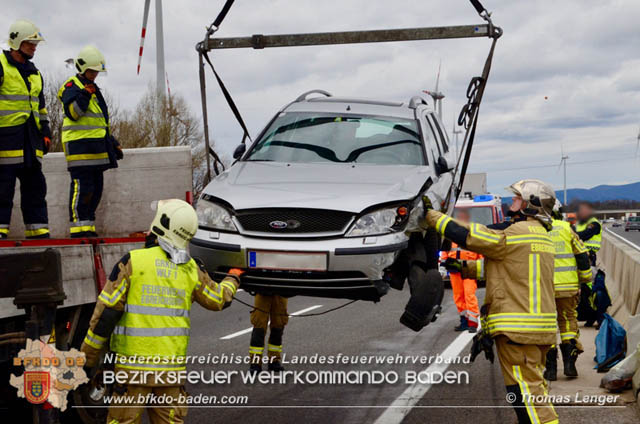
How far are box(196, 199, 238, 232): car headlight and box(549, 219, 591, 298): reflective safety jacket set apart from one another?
411 cm

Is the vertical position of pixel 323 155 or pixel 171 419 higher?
pixel 323 155

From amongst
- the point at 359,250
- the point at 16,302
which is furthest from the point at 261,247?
the point at 16,302

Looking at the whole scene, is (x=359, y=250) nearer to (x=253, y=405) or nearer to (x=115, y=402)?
(x=115, y=402)

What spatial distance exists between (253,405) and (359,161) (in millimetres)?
2569

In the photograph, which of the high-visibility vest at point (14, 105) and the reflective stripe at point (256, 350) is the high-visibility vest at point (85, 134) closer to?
the high-visibility vest at point (14, 105)

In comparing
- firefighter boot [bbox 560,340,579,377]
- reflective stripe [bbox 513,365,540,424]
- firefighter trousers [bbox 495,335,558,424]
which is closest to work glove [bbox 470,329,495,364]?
firefighter trousers [bbox 495,335,558,424]

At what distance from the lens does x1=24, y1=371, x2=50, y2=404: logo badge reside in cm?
466

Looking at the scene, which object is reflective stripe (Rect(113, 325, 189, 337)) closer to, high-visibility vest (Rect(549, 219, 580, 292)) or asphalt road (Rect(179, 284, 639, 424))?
asphalt road (Rect(179, 284, 639, 424))

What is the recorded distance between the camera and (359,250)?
5.64 m

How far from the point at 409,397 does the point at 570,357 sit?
200 centimetres

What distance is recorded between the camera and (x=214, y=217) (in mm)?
5992

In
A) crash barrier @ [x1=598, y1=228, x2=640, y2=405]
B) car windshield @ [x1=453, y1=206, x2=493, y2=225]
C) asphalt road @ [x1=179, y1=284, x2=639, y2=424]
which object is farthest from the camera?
car windshield @ [x1=453, y1=206, x2=493, y2=225]

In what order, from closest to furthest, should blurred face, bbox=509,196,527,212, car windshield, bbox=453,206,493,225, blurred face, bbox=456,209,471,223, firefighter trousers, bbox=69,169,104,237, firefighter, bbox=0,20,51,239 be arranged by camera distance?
blurred face, bbox=509,196,527,212
blurred face, bbox=456,209,471,223
firefighter, bbox=0,20,51,239
firefighter trousers, bbox=69,169,104,237
car windshield, bbox=453,206,493,225

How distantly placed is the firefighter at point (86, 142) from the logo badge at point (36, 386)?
2.54 meters
